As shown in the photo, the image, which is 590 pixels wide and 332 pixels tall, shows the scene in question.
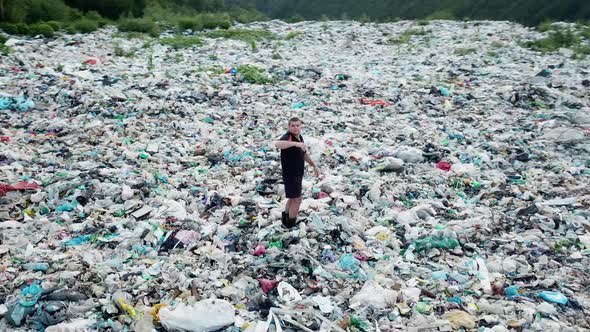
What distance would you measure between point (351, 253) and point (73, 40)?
448 inches

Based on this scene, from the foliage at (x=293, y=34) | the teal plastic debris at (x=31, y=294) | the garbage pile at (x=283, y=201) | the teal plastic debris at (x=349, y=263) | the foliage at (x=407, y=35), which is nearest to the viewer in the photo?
the teal plastic debris at (x=31, y=294)

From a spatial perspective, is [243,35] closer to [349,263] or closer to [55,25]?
[55,25]

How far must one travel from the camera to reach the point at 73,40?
40.3 ft

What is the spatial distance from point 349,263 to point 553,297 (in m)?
1.46

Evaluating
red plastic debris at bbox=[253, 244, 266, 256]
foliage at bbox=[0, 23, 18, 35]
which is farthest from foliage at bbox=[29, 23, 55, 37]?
red plastic debris at bbox=[253, 244, 266, 256]

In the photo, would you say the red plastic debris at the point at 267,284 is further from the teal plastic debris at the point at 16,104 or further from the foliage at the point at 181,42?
the foliage at the point at 181,42

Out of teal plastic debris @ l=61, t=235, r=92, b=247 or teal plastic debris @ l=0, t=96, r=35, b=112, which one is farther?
teal plastic debris @ l=0, t=96, r=35, b=112

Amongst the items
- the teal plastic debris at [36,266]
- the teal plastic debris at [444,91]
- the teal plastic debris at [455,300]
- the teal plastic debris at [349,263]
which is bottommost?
the teal plastic debris at [455,300]

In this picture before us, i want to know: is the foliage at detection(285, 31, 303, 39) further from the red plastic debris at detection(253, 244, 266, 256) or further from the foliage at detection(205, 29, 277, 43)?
the red plastic debris at detection(253, 244, 266, 256)

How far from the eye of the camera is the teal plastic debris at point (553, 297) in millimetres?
3182

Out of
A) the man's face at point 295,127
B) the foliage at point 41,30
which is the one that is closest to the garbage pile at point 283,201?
the man's face at point 295,127

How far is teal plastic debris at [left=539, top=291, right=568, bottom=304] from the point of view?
3182mm

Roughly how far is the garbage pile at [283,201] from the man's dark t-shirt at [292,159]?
1.79 feet

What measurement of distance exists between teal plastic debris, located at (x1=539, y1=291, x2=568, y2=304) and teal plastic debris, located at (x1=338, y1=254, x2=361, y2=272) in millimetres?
1329
